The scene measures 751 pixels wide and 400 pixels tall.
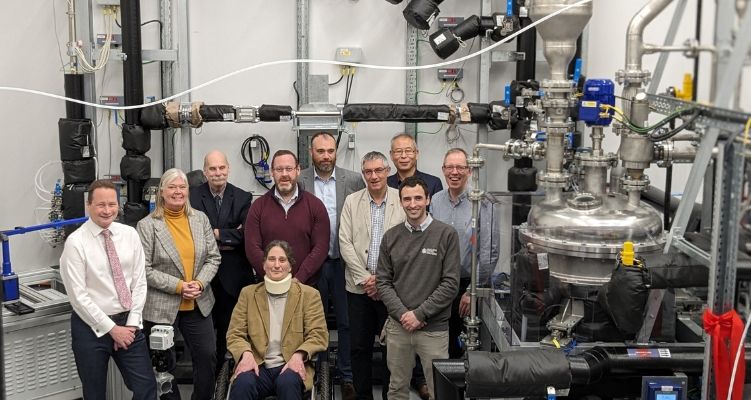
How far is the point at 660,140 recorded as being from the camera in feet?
9.92

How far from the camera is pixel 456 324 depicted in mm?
4855

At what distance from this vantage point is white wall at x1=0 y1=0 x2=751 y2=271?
571 cm

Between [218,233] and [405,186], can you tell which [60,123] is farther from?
[405,186]

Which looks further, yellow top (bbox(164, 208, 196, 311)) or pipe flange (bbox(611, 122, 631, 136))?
yellow top (bbox(164, 208, 196, 311))

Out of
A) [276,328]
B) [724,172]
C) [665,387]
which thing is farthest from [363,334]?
[724,172]

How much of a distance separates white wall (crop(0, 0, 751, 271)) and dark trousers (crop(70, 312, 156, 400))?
1750 millimetres

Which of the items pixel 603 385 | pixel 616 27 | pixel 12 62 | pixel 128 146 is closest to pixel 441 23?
pixel 616 27

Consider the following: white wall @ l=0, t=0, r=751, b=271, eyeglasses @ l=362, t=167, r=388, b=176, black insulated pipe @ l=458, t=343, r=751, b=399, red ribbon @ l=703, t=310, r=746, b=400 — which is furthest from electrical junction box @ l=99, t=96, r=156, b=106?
red ribbon @ l=703, t=310, r=746, b=400

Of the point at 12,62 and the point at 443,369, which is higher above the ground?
the point at 12,62

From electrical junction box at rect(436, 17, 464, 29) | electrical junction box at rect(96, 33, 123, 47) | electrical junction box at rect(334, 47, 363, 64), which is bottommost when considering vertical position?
electrical junction box at rect(334, 47, 363, 64)

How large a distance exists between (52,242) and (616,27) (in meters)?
3.79

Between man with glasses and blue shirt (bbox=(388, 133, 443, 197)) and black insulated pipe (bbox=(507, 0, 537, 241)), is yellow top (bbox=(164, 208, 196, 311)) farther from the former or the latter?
black insulated pipe (bbox=(507, 0, 537, 241))

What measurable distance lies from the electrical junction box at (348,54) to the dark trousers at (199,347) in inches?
79.1

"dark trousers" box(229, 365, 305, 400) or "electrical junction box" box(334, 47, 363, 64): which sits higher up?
"electrical junction box" box(334, 47, 363, 64)
